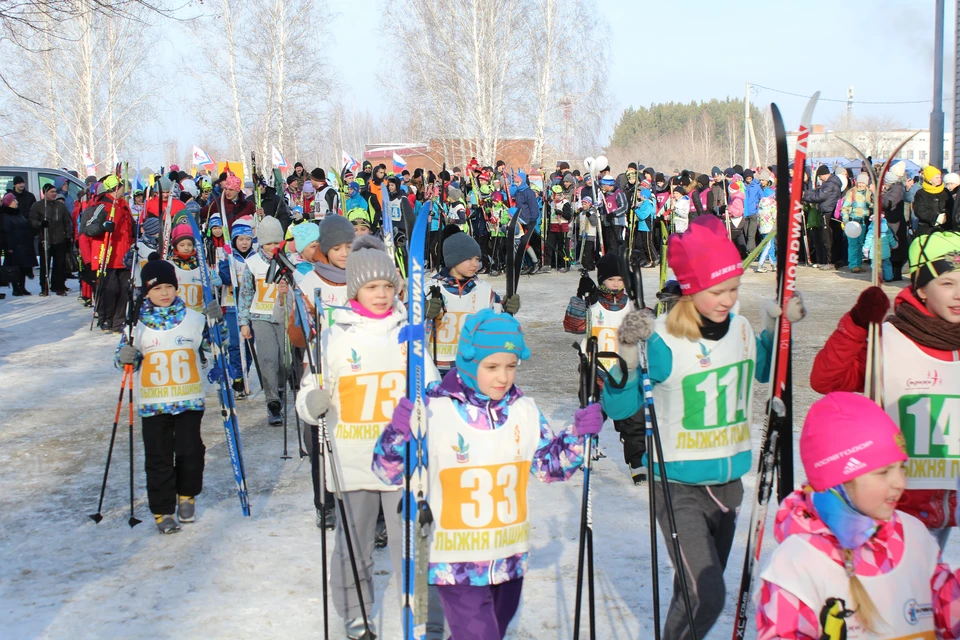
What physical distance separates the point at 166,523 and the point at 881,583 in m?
4.65

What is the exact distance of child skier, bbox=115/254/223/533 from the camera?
229 inches

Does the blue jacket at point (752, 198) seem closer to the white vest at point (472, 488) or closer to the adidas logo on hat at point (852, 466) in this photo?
the white vest at point (472, 488)

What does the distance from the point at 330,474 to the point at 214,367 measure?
218 centimetres

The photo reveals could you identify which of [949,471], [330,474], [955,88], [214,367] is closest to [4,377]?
[214,367]

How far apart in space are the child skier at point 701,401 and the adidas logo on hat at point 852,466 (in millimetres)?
1145

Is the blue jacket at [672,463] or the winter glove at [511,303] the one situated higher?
the winter glove at [511,303]

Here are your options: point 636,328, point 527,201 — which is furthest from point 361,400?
point 527,201

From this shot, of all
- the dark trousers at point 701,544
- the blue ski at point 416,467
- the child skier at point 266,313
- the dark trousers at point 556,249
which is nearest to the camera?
the blue ski at point 416,467

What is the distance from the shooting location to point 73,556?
556 centimetres

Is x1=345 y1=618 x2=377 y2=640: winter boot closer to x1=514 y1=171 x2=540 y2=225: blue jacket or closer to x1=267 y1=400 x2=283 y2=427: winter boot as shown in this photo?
x1=267 y1=400 x2=283 y2=427: winter boot

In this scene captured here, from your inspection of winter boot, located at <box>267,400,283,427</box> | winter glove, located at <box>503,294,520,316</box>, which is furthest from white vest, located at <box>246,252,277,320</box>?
winter glove, located at <box>503,294,520,316</box>

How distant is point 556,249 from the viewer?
20.8m

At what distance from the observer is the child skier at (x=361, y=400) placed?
14.2ft

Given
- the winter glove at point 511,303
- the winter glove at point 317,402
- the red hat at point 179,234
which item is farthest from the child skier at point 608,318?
the red hat at point 179,234
